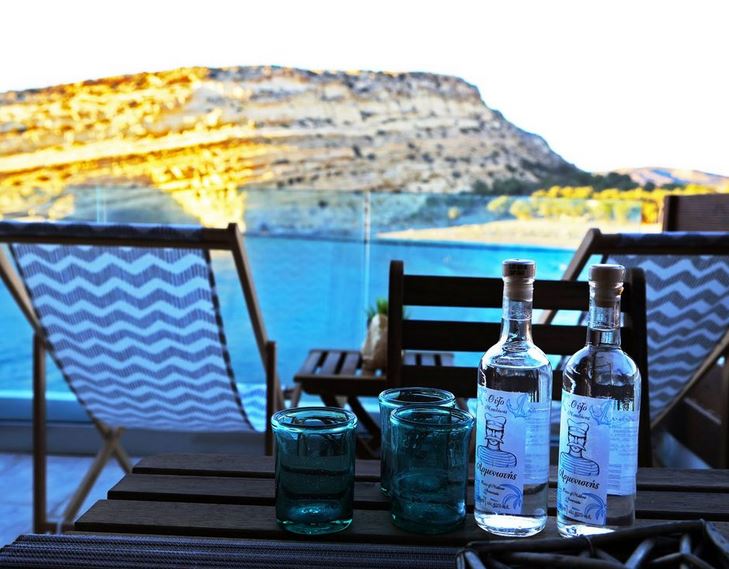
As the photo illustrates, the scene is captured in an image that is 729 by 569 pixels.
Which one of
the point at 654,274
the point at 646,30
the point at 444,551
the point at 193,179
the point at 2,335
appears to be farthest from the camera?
the point at 193,179

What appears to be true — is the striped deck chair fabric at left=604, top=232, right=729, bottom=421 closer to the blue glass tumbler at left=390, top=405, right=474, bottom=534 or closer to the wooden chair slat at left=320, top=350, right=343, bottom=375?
the wooden chair slat at left=320, top=350, right=343, bottom=375

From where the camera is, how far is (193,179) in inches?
661

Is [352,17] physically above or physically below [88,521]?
above

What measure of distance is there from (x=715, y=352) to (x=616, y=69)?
1349 centimetres

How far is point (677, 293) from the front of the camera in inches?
64.7

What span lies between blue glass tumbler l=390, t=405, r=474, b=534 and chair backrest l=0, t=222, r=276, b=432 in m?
0.92

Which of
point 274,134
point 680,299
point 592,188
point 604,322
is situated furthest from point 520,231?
point 274,134

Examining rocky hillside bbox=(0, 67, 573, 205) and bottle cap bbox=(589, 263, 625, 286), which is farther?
rocky hillside bbox=(0, 67, 573, 205)

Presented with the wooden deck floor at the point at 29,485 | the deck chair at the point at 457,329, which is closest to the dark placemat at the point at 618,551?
the deck chair at the point at 457,329

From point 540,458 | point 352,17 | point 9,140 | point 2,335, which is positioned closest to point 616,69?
point 352,17

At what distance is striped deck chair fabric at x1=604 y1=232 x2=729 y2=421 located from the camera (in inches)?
58.6

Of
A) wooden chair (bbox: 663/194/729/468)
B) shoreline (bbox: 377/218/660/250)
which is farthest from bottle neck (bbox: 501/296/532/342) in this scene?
shoreline (bbox: 377/218/660/250)

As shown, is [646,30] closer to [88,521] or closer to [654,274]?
[654,274]

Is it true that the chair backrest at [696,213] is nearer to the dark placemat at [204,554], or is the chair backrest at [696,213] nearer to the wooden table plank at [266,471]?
the wooden table plank at [266,471]
